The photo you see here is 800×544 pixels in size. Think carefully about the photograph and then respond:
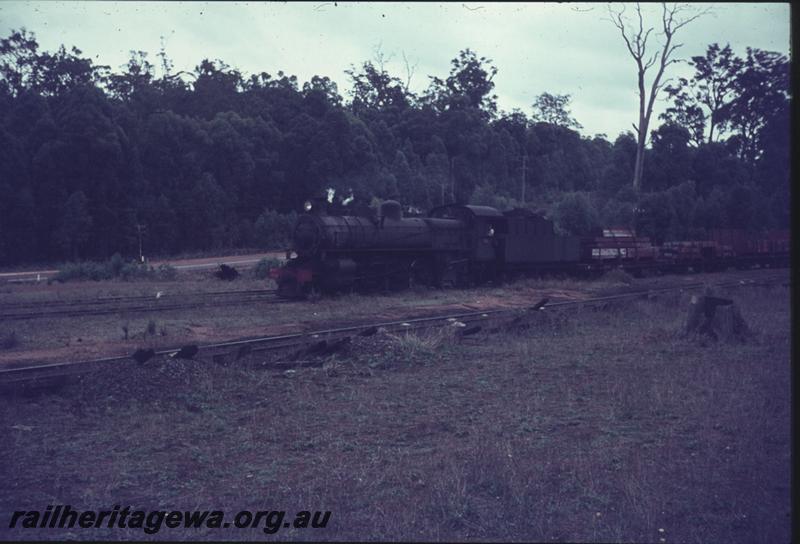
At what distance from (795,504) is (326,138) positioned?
41219mm

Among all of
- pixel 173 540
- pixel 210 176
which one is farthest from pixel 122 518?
pixel 210 176

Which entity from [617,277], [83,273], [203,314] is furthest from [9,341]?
[617,277]

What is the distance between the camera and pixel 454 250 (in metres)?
24.8

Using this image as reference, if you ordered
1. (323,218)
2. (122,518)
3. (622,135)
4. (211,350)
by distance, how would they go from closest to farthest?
(122,518)
(211,350)
(323,218)
(622,135)

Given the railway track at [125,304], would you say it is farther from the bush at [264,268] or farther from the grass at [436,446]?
the grass at [436,446]

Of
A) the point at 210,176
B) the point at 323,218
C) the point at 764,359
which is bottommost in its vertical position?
the point at 764,359

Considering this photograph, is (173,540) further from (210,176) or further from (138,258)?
(210,176)

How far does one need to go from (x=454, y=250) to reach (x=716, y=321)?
12.4 m

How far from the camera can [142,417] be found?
8141 millimetres

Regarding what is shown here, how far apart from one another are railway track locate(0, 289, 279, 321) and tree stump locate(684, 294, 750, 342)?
11.6 metres

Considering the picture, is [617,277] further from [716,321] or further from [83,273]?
[83,273]

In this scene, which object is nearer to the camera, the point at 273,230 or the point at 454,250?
the point at 454,250

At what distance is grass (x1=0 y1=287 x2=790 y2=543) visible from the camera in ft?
17.1

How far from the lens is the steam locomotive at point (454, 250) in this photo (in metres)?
20.3
